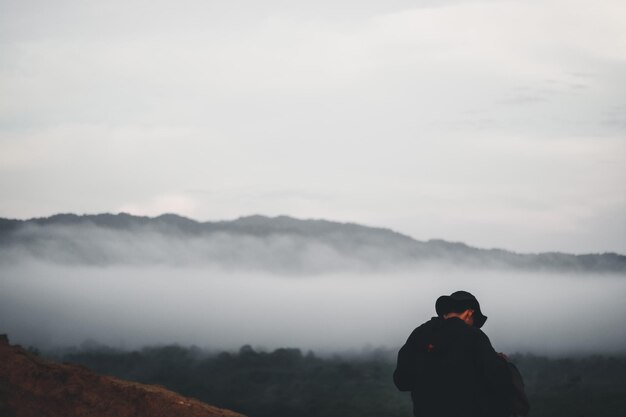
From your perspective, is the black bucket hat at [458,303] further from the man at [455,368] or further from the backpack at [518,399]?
the backpack at [518,399]

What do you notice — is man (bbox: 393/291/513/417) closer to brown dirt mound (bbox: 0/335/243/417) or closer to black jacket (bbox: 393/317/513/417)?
black jacket (bbox: 393/317/513/417)

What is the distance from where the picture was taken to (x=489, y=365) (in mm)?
9891

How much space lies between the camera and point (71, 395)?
22062mm

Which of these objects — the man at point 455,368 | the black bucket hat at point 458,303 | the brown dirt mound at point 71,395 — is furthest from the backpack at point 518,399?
the brown dirt mound at point 71,395

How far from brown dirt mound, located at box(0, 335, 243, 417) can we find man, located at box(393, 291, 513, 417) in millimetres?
11192

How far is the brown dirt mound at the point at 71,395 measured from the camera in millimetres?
20719

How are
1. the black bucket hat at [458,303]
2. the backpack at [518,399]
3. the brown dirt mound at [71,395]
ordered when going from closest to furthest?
1. the backpack at [518,399]
2. the black bucket hat at [458,303]
3. the brown dirt mound at [71,395]

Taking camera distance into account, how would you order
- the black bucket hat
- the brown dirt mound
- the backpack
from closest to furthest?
1. the backpack
2. the black bucket hat
3. the brown dirt mound

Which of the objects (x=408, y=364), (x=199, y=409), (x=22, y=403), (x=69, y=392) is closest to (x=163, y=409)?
(x=199, y=409)

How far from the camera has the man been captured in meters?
9.93

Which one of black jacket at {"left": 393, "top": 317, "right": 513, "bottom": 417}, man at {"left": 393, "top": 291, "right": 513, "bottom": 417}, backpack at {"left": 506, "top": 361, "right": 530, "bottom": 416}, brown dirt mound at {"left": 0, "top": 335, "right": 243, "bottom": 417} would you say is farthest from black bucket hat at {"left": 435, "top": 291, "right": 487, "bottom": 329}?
brown dirt mound at {"left": 0, "top": 335, "right": 243, "bottom": 417}

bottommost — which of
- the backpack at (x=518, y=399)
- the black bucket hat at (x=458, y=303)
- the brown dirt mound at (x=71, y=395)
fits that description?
the brown dirt mound at (x=71, y=395)

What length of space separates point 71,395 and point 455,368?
14016 millimetres

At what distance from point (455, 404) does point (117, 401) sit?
1506 cm
